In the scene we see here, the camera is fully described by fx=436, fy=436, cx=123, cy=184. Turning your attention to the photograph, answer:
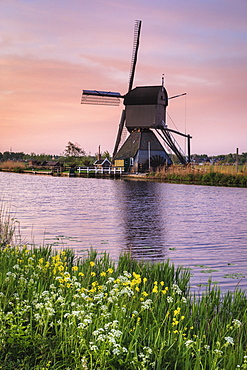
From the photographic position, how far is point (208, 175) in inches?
1432

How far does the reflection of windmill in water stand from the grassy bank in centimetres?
500

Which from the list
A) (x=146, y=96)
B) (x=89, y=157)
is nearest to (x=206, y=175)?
(x=146, y=96)

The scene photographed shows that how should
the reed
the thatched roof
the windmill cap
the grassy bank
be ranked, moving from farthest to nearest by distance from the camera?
1. the reed
2. the thatched roof
3. the windmill cap
4. the grassy bank

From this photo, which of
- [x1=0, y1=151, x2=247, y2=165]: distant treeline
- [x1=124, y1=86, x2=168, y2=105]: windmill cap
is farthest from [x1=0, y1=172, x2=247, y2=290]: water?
[x1=0, y1=151, x2=247, y2=165]: distant treeline

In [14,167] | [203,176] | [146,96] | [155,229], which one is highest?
[146,96]

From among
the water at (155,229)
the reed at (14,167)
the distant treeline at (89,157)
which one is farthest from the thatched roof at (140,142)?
the reed at (14,167)

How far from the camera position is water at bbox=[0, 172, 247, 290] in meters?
8.77

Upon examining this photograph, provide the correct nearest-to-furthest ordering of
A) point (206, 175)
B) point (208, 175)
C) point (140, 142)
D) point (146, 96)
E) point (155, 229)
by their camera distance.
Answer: point (155, 229), point (208, 175), point (206, 175), point (146, 96), point (140, 142)

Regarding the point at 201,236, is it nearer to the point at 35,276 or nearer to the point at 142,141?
the point at 35,276

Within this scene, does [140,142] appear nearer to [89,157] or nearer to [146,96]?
[146,96]

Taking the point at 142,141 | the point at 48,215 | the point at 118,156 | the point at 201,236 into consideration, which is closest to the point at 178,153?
the point at 142,141

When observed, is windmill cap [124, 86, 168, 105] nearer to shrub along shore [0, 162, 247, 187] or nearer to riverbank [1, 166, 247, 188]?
shrub along shore [0, 162, 247, 187]

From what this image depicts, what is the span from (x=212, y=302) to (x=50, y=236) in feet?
23.2

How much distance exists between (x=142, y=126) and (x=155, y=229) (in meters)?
32.6
